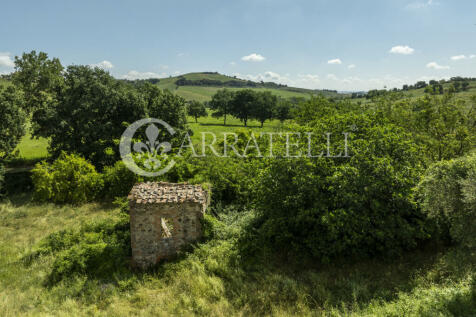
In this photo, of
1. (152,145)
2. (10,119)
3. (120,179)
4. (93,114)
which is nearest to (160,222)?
(120,179)

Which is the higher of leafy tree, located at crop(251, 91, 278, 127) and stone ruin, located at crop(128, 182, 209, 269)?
leafy tree, located at crop(251, 91, 278, 127)

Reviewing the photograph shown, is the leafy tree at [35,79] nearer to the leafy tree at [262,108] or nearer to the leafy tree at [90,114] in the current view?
the leafy tree at [90,114]

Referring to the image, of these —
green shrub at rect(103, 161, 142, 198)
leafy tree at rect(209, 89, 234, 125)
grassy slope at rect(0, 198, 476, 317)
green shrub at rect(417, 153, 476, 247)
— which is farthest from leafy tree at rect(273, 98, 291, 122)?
green shrub at rect(417, 153, 476, 247)

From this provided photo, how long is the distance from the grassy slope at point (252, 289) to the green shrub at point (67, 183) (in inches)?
323

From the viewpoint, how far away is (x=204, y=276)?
31.1 ft

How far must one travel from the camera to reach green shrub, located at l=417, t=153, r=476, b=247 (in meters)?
7.39

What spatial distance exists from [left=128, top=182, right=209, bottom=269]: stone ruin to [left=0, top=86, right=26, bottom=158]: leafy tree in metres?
17.5

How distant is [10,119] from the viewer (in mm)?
20922

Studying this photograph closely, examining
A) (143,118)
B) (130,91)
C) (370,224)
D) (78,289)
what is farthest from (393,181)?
(130,91)

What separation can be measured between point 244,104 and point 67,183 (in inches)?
1697

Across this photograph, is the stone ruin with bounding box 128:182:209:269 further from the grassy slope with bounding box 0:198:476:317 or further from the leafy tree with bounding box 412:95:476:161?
the leafy tree with bounding box 412:95:476:161

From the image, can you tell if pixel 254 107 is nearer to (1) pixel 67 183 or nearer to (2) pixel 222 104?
(2) pixel 222 104

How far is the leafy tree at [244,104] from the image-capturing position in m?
57.4

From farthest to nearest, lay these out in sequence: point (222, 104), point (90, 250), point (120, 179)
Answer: point (222, 104) → point (120, 179) → point (90, 250)
